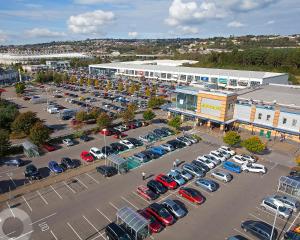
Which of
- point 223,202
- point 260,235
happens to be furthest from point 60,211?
point 260,235

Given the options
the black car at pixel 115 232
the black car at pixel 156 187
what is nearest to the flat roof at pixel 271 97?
the black car at pixel 156 187

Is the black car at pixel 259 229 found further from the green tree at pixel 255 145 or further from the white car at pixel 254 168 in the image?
the green tree at pixel 255 145

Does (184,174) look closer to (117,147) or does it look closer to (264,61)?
(117,147)

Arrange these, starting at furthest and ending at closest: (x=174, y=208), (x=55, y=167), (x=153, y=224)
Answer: (x=55, y=167), (x=174, y=208), (x=153, y=224)

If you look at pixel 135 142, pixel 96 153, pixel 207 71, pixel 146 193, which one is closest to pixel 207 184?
pixel 146 193

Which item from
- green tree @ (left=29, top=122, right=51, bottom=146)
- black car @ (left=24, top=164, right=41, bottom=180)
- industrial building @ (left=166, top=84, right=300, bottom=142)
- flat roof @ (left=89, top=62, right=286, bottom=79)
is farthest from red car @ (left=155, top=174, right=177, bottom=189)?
flat roof @ (left=89, top=62, right=286, bottom=79)

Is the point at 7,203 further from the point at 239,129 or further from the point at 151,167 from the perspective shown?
the point at 239,129
